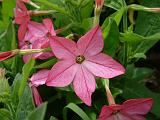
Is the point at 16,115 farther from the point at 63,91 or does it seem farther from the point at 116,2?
the point at 116,2

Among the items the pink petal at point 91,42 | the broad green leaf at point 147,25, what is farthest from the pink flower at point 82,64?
the broad green leaf at point 147,25

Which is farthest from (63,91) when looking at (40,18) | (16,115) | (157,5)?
(157,5)

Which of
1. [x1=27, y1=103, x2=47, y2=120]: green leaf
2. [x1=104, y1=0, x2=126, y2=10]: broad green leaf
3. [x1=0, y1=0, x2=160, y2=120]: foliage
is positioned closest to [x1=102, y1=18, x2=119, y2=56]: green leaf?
[x1=0, y1=0, x2=160, y2=120]: foliage

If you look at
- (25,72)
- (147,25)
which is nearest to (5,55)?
(25,72)

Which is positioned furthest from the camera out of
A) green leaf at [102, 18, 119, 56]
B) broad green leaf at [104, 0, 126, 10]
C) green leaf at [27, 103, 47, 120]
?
broad green leaf at [104, 0, 126, 10]

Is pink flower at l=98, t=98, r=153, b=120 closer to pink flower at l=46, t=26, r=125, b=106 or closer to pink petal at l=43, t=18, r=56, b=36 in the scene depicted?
pink flower at l=46, t=26, r=125, b=106

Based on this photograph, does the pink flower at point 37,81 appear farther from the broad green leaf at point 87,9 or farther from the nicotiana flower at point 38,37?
the broad green leaf at point 87,9
